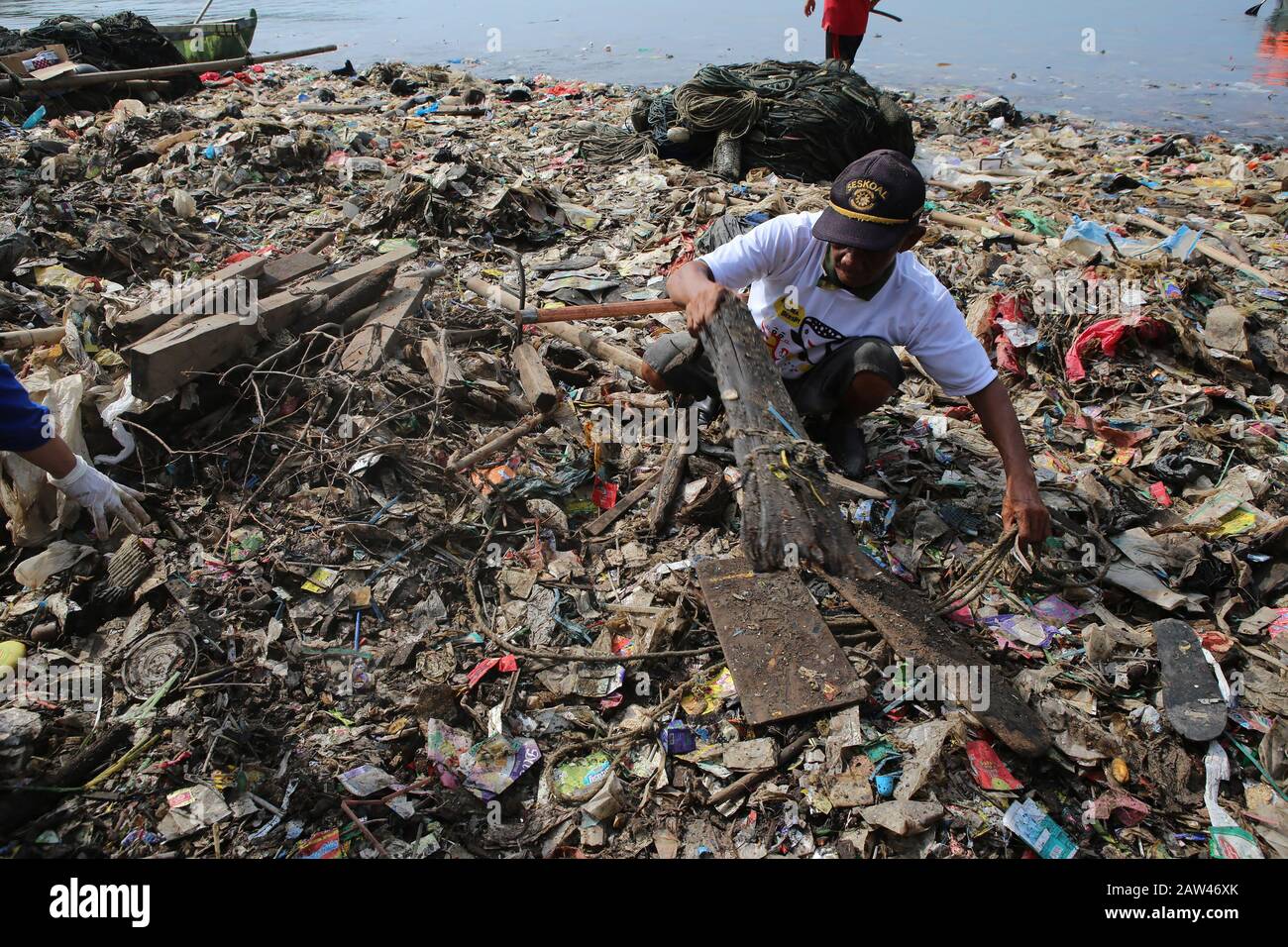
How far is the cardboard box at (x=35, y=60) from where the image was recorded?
877 centimetres

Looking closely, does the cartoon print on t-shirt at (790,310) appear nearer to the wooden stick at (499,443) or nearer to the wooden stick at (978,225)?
the wooden stick at (499,443)

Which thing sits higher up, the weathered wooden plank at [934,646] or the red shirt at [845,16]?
the red shirt at [845,16]

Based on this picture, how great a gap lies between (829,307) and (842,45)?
7.84 m

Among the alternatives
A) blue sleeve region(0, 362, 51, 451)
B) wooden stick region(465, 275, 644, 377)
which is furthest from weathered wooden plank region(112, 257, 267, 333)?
wooden stick region(465, 275, 644, 377)

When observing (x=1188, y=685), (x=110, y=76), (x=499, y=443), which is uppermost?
(x=110, y=76)

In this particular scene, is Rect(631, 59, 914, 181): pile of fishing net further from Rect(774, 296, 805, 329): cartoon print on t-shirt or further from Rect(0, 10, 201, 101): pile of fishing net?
Rect(0, 10, 201, 101): pile of fishing net

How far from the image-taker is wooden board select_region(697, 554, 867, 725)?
237 cm

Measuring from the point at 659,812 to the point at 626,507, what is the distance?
1.42 metres

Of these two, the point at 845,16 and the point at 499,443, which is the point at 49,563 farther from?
the point at 845,16

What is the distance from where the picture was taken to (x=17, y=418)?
2498 mm

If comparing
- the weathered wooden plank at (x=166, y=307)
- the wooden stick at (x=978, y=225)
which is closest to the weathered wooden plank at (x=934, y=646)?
the weathered wooden plank at (x=166, y=307)

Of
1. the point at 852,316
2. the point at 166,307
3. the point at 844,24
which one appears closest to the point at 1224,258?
the point at 852,316

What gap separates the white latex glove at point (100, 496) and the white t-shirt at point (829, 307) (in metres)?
2.59

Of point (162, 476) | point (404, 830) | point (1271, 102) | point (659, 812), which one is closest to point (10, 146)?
point (162, 476)
